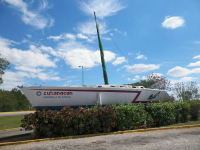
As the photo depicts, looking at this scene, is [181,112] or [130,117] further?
[181,112]

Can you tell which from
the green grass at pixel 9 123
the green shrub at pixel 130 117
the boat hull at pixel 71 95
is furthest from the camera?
the green grass at pixel 9 123

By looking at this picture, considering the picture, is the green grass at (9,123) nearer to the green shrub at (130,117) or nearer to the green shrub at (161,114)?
the green shrub at (130,117)

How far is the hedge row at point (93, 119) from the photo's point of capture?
8.73 meters

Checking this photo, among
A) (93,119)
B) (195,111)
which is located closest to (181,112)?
(195,111)

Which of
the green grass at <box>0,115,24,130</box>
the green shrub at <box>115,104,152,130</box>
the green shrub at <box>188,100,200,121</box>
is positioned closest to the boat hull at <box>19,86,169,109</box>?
the green shrub at <box>115,104,152,130</box>

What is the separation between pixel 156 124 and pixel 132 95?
3.31m

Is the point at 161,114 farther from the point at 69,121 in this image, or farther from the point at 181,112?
the point at 69,121

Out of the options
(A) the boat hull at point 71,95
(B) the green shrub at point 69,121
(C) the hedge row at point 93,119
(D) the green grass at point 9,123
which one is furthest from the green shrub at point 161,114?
(D) the green grass at point 9,123

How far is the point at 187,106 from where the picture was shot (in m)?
13.2

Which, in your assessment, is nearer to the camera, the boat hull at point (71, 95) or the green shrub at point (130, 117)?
the green shrub at point (130, 117)

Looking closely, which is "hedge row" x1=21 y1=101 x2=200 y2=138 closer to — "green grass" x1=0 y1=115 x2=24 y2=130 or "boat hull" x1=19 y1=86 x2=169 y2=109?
"boat hull" x1=19 y1=86 x2=169 y2=109

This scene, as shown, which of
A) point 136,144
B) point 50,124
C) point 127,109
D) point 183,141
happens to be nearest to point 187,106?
point 127,109

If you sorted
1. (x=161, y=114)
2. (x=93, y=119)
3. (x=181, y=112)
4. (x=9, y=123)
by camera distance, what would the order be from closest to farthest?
(x=93, y=119) → (x=161, y=114) → (x=181, y=112) → (x=9, y=123)

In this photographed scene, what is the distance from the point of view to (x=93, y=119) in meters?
9.24
